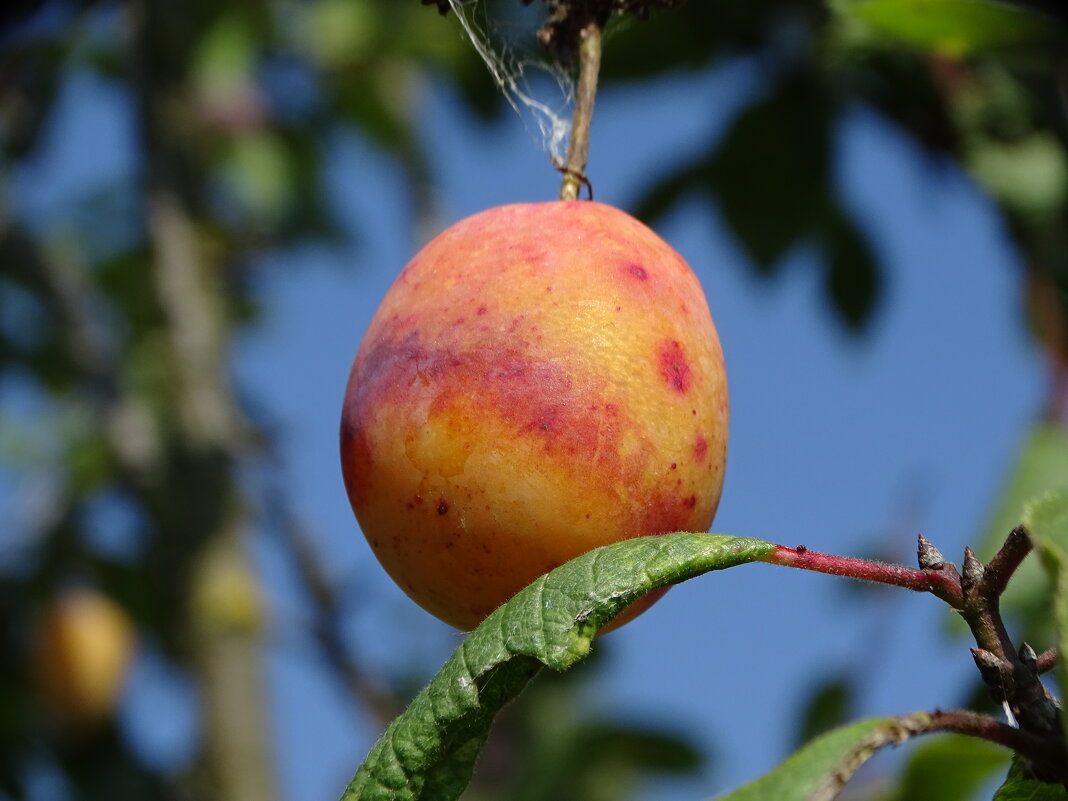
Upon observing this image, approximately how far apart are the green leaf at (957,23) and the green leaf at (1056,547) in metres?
0.85

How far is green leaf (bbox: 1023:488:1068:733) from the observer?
2.36 ft

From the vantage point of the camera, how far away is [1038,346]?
2709 millimetres

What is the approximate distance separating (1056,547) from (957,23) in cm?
101

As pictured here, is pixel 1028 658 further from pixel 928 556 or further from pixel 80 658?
pixel 80 658

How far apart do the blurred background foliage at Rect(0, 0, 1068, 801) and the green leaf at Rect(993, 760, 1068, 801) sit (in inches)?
11.9

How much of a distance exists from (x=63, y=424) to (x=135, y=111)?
7.49 ft

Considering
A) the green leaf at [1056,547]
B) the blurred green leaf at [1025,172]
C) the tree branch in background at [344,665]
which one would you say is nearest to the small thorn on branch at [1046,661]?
the green leaf at [1056,547]

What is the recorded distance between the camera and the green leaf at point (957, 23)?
1.50m

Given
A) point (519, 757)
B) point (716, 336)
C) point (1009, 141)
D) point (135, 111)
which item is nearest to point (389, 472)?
point (716, 336)

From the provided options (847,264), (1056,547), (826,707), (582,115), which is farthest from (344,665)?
(1056,547)

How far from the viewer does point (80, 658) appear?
13.8ft

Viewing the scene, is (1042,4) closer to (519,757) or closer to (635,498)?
(635,498)

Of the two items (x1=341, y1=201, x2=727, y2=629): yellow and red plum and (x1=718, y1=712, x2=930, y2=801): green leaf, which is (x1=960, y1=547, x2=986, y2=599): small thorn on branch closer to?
(x1=718, y1=712, x2=930, y2=801): green leaf

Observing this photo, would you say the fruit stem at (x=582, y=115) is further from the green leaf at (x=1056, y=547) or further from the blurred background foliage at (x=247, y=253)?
the green leaf at (x=1056, y=547)
